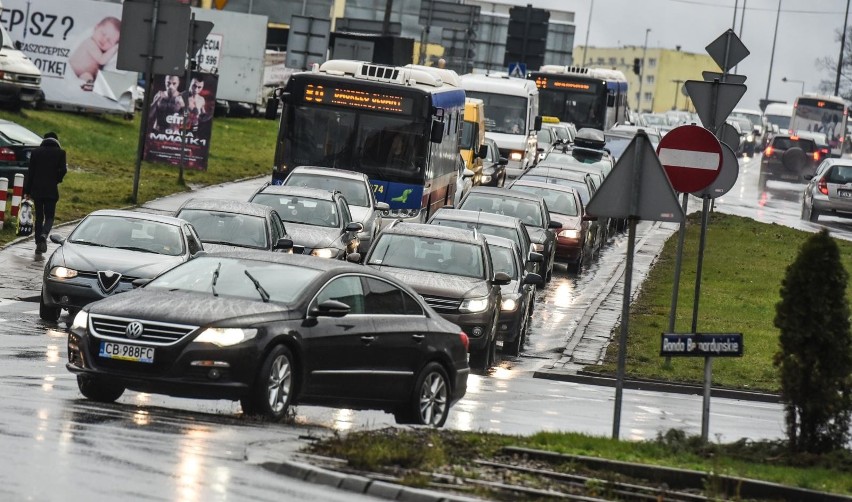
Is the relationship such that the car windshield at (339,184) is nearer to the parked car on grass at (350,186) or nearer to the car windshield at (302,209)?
the parked car on grass at (350,186)

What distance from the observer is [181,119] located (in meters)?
40.3

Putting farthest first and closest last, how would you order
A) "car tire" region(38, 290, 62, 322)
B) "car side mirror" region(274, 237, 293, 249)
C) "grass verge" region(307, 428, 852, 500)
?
"car side mirror" region(274, 237, 293, 249), "car tire" region(38, 290, 62, 322), "grass verge" region(307, 428, 852, 500)

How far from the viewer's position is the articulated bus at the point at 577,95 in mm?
60312

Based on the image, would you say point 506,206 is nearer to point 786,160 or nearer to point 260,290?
point 260,290

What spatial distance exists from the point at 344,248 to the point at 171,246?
17.7 ft

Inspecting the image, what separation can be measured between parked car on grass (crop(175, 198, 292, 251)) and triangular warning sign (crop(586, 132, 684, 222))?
10.1 metres

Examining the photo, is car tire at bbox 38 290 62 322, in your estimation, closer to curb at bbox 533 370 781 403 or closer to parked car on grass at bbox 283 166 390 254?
curb at bbox 533 370 781 403

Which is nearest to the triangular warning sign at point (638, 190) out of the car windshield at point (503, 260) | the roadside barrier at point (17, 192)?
the car windshield at point (503, 260)

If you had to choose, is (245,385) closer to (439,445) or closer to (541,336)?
(439,445)

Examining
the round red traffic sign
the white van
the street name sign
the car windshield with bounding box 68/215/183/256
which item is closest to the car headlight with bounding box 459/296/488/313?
the car windshield with bounding box 68/215/183/256

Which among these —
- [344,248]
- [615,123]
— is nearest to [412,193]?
[344,248]

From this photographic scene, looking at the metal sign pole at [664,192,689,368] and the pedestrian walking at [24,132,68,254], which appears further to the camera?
the pedestrian walking at [24,132,68,254]

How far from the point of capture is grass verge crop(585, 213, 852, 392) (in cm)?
2156

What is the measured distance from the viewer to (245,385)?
12.9 meters
